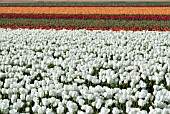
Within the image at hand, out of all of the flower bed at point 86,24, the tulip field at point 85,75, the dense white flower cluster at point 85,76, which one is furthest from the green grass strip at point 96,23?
the dense white flower cluster at point 85,76

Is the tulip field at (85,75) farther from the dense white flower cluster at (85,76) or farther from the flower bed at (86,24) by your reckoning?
the flower bed at (86,24)

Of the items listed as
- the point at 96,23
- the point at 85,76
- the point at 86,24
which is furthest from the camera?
the point at 96,23

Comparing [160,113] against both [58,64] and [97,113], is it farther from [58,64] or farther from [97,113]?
[58,64]

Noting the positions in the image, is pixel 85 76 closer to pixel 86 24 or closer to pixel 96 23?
pixel 86 24

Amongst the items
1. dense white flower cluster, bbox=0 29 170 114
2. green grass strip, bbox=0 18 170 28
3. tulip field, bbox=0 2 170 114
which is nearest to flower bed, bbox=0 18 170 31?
green grass strip, bbox=0 18 170 28

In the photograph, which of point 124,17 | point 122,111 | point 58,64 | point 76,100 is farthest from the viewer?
point 124,17

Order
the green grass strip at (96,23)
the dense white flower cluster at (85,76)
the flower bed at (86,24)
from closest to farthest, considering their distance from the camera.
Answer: the dense white flower cluster at (85,76) → the flower bed at (86,24) → the green grass strip at (96,23)

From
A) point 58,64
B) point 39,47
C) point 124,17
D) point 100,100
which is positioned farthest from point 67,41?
point 124,17

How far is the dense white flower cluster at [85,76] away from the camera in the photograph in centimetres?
553

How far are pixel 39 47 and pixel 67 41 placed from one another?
1.68 m

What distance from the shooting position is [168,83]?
6.72 m

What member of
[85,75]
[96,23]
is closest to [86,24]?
[96,23]

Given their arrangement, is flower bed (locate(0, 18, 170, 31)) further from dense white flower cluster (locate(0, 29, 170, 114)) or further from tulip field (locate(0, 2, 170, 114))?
dense white flower cluster (locate(0, 29, 170, 114))

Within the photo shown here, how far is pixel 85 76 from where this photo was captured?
289 inches
